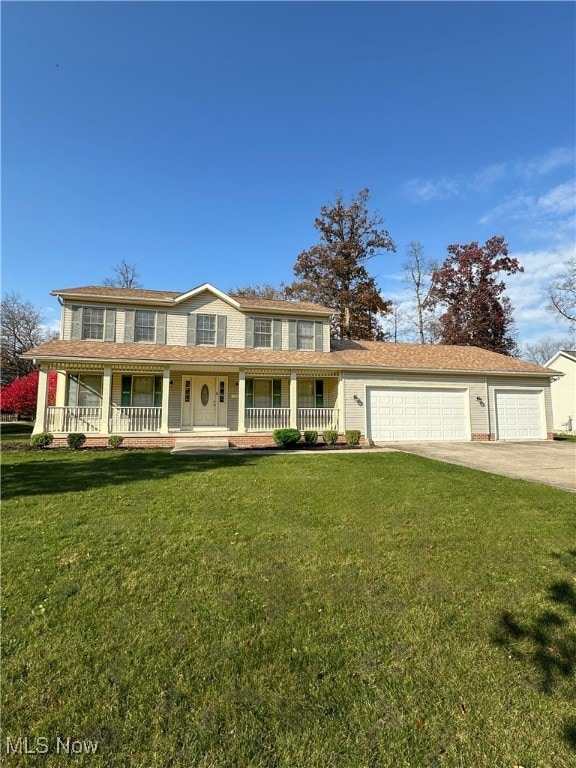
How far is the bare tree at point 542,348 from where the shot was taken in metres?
51.2

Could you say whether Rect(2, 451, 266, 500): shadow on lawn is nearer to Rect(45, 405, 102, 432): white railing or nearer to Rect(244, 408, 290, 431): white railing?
Rect(45, 405, 102, 432): white railing

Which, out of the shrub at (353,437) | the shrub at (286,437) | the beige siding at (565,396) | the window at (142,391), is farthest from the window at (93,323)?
the beige siding at (565,396)

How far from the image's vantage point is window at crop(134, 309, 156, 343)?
1528 centimetres

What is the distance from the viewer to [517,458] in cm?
1084

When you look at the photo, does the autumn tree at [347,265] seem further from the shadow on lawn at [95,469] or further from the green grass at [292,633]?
the green grass at [292,633]

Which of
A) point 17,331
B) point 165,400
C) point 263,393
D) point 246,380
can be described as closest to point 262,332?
point 246,380

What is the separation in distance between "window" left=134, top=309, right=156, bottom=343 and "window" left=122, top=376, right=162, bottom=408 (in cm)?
169

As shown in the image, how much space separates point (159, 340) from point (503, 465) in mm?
13197

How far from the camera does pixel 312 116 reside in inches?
532

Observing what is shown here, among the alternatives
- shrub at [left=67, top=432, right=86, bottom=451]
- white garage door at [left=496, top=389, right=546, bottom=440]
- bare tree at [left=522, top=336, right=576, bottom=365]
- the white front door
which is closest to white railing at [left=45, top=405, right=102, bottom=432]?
shrub at [left=67, top=432, right=86, bottom=451]

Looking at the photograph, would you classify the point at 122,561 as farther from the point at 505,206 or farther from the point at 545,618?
the point at 505,206

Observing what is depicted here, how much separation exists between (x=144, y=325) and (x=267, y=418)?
6.56 m

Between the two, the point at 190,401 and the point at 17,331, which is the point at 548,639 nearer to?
the point at 190,401

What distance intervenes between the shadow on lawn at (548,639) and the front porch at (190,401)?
11.6 m
